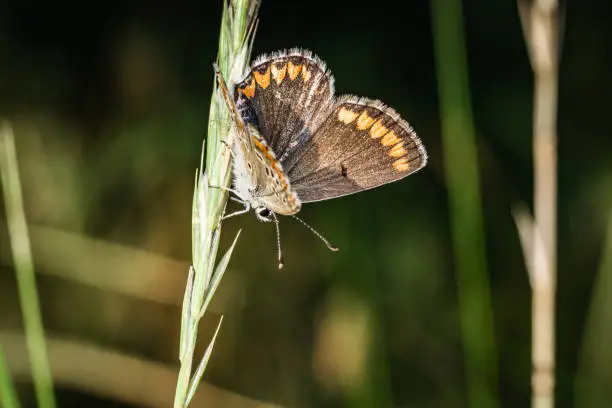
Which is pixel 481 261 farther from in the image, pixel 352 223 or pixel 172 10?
pixel 172 10

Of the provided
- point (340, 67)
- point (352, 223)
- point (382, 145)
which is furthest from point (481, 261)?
Answer: point (340, 67)

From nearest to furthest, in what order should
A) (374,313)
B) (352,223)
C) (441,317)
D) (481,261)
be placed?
(481,261)
(374,313)
(352,223)
(441,317)

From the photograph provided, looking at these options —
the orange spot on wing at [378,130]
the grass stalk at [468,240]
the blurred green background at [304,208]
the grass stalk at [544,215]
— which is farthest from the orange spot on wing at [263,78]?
the blurred green background at [304,208]

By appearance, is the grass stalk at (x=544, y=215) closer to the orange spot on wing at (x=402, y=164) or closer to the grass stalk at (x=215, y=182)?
the orange spot on wing at (x=402, y=164)

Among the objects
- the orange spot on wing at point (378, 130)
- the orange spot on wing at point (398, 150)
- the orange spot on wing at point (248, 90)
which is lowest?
the orange spot on wing at point (398, 150)

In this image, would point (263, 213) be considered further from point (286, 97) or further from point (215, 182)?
point (215, 182)

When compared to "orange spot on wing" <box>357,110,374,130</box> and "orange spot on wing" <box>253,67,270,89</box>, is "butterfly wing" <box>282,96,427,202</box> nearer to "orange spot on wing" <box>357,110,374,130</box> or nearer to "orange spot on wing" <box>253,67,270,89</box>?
"orange spot on wing" <box>357,110,374,130</box>

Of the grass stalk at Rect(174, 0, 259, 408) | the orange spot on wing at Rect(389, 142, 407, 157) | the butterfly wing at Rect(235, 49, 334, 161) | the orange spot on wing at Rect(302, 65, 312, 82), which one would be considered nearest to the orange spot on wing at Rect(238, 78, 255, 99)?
the butterfly wing at Rect(235, 49, 334, 161)

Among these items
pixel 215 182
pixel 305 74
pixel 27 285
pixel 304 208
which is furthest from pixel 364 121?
pixel 304 208
